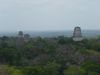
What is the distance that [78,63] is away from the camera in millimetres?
33125

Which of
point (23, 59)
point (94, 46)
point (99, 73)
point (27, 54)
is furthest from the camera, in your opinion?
point (94, 46)

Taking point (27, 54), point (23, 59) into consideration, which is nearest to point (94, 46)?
point (27, 54)

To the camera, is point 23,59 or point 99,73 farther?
point 23,59

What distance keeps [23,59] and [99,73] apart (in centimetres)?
1138

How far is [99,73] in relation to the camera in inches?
1045

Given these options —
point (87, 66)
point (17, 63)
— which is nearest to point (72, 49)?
point (17, 63)

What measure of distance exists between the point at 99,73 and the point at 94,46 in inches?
780

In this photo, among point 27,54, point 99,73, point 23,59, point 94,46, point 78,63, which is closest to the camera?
point 99,73

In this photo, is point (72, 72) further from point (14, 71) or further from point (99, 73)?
point (14, 71)

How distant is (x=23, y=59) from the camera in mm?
36156

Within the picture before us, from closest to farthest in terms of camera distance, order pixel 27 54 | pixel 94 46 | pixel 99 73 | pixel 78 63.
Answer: pixel 99 73 < pixel 78 63 < pixel 27 54 < pixel 94 46

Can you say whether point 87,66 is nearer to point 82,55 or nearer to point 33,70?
point 33,70

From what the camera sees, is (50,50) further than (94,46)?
No

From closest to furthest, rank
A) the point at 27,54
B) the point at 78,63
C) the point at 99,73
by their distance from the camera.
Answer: the point at 99,73 < the point at 78,63 < the point at 27,54
